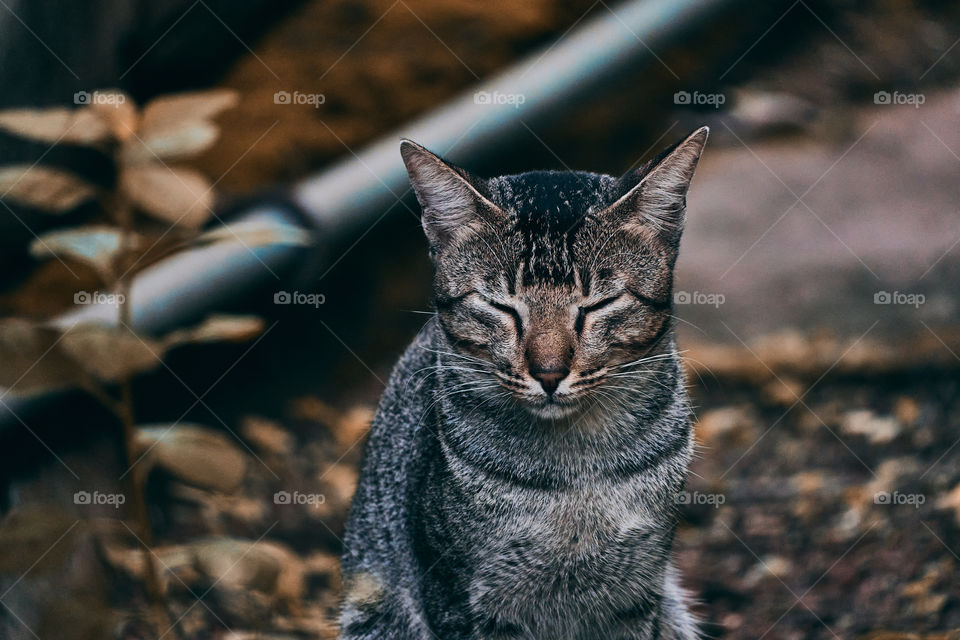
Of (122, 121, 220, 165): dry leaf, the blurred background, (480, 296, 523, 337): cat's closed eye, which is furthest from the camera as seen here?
the blurred background

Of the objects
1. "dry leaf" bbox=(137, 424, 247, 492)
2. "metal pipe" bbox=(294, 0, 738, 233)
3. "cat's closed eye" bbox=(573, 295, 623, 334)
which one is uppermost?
"metal pipe" bbox=(294, 0, 738, 233)

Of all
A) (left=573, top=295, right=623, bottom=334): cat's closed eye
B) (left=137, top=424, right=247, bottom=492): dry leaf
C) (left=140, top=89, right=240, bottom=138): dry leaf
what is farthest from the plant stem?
(left=573, top=295, right=623, bottom=334): cat's closed eye

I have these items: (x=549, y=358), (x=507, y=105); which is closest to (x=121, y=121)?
(x=549, y=358)

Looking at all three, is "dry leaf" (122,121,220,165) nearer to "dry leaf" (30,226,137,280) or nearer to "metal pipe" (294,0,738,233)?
"dry leaf" (30,226,137,280)

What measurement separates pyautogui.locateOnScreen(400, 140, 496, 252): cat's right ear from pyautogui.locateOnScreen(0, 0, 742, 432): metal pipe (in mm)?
1704

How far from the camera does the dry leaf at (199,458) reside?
2.65 meters

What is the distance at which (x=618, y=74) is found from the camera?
5977 millimetres

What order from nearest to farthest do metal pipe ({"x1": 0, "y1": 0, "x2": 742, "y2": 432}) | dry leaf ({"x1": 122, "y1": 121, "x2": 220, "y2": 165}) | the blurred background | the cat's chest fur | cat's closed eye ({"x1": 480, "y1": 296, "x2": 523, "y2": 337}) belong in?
dry leaf ({"x1": 122, "y1": 121, "x2": 220, "y2": 165}) < cat's closed eye ({"x1": 480, "y1": 296, "x2": 523, "y2": 337}) < the cat's chest fur < the blurred background < metal pipe ({"x1": 0, "y1": 0, "x2": 742, "y2": 432})

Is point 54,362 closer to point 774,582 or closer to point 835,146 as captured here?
point 774,582

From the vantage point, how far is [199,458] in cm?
267

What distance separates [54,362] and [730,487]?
357 cm

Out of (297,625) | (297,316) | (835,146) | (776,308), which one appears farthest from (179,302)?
(835,146)

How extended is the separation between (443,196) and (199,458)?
105 centimetres

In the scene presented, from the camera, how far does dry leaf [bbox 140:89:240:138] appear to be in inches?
109
